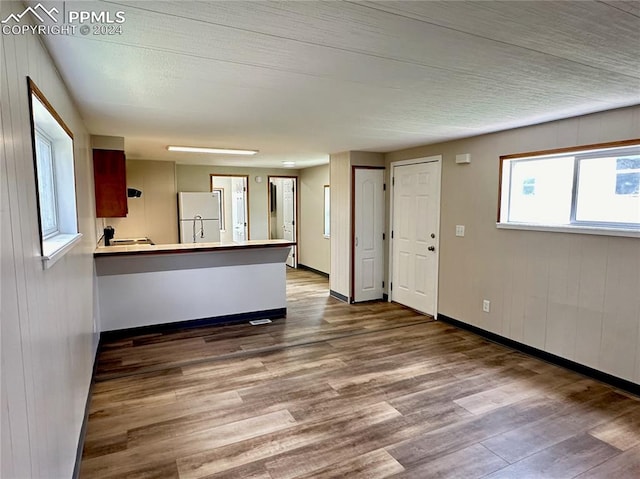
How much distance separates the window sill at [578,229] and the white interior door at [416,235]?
3.49ft

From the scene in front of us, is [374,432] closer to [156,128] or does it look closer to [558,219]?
[558,219]

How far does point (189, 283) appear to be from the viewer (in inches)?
176

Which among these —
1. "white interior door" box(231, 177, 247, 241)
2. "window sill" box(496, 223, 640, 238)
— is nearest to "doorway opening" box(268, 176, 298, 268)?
"white interior door" box(231, 177, 247, 241)

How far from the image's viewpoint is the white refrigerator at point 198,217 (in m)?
6.85

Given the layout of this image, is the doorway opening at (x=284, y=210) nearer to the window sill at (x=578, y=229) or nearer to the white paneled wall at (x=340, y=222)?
the white paneled wall at (x=340, y=222)

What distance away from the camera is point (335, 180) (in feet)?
19.2

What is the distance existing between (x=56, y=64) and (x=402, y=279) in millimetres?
4621

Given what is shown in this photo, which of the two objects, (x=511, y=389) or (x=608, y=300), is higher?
(x=608, y=300)

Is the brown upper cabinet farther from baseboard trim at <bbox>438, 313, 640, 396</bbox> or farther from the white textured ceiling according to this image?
baseboard trim at <bbox>438, 313, 640, 396</bbox>

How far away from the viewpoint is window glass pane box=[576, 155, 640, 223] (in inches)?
117

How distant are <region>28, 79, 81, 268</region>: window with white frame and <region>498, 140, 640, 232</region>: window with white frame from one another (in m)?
3.80

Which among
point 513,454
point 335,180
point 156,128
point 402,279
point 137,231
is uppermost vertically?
point 156,128

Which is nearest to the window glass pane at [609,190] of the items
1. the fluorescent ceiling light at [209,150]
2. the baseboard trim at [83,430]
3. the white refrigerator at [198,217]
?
the fluorescent ceiling light at [209,150]

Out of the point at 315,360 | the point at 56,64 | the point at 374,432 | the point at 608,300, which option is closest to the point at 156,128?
the point at 56,64
